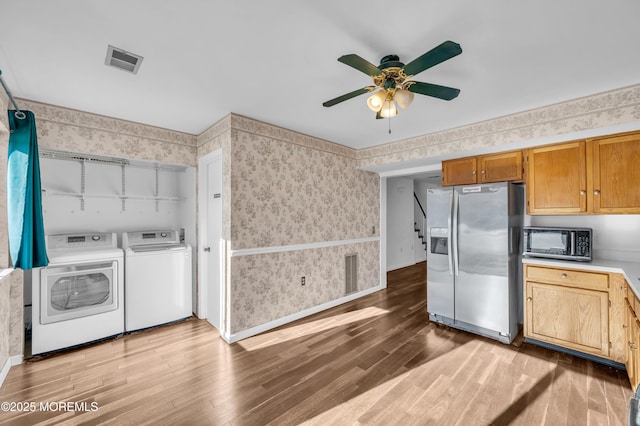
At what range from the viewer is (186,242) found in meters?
4.02

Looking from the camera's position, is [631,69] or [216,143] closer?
[631,69]

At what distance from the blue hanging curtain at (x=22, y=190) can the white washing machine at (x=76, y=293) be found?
0.44 meters

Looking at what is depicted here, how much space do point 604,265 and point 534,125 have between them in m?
1.52

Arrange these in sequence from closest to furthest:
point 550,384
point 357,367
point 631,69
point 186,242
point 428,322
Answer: point 631,69
point 550,384
point 357,367
point 428,322
point 186,242

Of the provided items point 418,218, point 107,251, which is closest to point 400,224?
point 418,218

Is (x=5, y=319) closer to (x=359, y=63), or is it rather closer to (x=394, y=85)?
(x=359, y=63)

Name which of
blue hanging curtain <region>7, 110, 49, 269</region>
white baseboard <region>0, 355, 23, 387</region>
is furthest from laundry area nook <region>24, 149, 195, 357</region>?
blue hanging curtain <region>7, 110, 49, 269</region>

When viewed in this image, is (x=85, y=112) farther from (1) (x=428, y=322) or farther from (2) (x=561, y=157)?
(2) (x=561, y=157)

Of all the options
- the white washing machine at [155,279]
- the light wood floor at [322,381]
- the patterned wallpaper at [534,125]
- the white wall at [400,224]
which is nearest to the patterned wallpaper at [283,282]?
the light wood floor at [322,381]

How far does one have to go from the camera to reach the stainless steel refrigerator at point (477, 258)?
3.06 meters

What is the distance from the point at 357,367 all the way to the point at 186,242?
2909mm

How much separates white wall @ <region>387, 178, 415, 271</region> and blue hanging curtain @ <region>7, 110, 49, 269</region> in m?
5.95

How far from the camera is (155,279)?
3.45 meters

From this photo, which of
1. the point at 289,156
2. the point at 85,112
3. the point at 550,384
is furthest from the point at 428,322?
the point at 85,112
